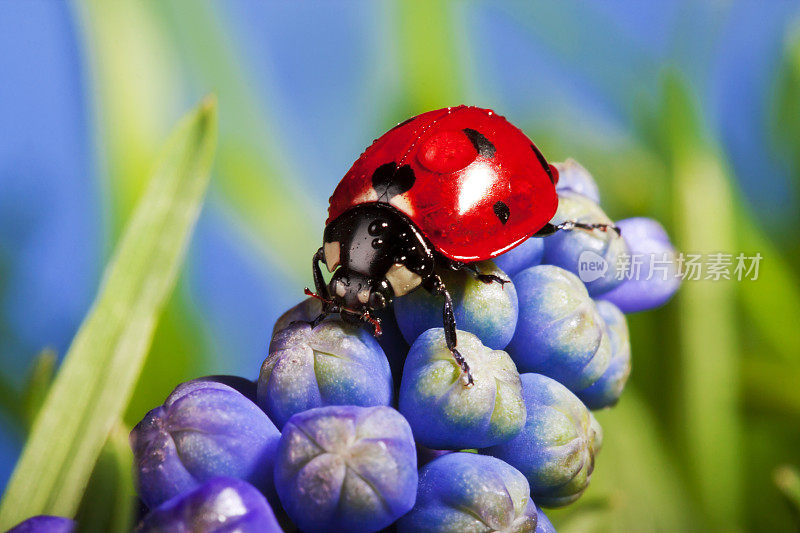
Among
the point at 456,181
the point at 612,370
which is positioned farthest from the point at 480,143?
the point at 612,370

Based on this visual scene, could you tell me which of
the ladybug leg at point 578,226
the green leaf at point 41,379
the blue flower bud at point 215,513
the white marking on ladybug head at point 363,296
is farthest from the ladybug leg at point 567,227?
the green leaf at point 41,379

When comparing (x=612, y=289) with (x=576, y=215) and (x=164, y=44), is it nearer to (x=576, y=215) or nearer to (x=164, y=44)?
(x=576, y=215)

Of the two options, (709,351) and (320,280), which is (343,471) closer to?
(320,280)

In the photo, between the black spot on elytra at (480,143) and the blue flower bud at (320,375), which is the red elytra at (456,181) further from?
the blue flower bud at (320,375)

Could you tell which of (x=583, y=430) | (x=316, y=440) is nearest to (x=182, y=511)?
(x=316, y=440)

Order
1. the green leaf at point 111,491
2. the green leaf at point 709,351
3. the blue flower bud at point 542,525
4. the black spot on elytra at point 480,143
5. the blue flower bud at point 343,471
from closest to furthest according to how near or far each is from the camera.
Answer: the green leaf at point 111,491 < the blue flower bud at point 343,471 < the blue flower bud at point 542,525 < the black spot on elytra at point 480,143 < the green leaf at point 709,351

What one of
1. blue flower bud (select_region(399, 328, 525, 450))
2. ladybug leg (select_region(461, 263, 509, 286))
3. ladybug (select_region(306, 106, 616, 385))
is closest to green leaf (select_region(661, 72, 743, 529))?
ladybug (select_region(306, 106, 616, 385))

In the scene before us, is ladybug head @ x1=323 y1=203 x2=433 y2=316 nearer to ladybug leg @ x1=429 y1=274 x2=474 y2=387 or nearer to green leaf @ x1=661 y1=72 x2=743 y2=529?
ladybug leg @ x1=429 y1=274 x2=474 y2=387
